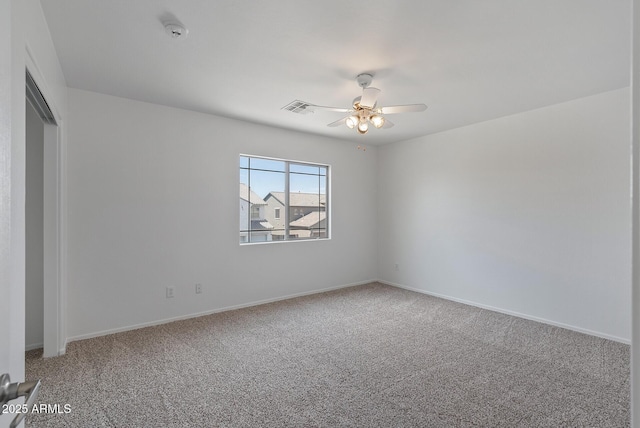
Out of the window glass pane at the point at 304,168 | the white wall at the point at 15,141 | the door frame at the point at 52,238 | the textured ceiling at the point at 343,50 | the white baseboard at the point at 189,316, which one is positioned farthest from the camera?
the window glass pane at the point at 304,168

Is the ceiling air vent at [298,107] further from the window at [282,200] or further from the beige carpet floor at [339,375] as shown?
the beige carpet floor at [339,375]

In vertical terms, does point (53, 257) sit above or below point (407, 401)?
above

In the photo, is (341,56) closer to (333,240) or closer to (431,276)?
(333,240)

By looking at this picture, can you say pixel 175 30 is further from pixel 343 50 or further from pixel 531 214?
pixel 531 214

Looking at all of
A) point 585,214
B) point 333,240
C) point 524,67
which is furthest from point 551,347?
point 333,240

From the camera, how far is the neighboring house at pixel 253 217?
175 inches

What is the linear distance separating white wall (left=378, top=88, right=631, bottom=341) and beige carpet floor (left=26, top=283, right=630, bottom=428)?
436mm

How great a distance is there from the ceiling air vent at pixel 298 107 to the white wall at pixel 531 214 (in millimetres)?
2230

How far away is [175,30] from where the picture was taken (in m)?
2.17

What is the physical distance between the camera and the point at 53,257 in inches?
111

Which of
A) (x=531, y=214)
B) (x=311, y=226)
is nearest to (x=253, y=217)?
(x=311, y=226)

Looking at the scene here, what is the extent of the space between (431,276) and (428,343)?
1947 mm

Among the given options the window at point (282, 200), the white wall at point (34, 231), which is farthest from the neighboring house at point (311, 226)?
the white wall at point (34, 231)

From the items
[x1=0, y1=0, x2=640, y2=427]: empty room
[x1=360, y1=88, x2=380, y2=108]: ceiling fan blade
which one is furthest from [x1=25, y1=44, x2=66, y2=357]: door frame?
[x1=360, y1=88, x2=380, y2=108]: ceiling fan blade
